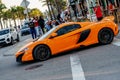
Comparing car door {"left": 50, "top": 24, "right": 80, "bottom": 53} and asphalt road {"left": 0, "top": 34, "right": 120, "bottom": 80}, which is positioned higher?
car door {"left": 50, "top": 24, "right": 80, "bottom": 53}

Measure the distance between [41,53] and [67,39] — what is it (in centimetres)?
121

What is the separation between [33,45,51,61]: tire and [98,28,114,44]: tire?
2.22m

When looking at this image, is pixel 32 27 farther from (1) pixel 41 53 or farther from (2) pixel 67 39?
(1) pixel 41 53

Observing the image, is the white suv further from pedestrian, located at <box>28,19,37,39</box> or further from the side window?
the side window

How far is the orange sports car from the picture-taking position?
563 inches

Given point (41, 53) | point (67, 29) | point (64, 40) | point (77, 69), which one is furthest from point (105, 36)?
point (77, 69)

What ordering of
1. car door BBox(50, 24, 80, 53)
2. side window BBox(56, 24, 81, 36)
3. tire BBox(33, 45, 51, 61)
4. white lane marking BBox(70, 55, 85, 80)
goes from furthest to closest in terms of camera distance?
side window BBox(56, 24, 81, 36), car door BBox(50, 24, 80, 53), tire BBox(33, 45, 51, 61), white lane marking BBox(70, 55, 85, 80)

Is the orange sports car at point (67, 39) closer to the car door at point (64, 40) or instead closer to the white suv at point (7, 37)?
the car door at point (64, 40)

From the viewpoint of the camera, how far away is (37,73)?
1127cm

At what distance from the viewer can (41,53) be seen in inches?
564

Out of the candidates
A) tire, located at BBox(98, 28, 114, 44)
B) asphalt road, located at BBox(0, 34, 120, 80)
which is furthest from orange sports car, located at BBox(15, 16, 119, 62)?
asphalt road, located at BBox(0, 34, 120, 80)

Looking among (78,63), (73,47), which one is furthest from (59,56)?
(78,63)

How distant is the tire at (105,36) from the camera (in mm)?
14867

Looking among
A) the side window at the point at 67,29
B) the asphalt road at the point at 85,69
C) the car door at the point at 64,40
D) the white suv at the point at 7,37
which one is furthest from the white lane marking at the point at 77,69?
the white suv at the point at 7,37
